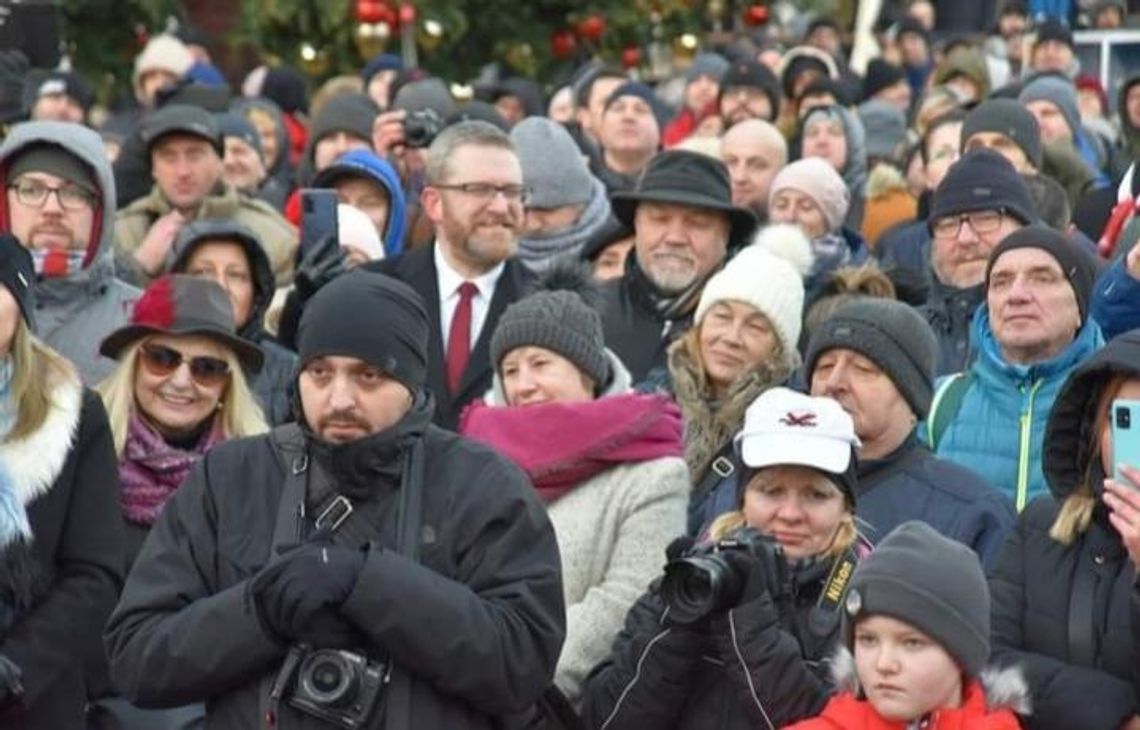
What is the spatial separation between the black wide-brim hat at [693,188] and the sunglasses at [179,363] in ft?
7.49

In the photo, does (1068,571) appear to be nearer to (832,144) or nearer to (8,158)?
(8,158)

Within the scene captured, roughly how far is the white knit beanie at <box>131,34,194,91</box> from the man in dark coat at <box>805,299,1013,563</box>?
10670mm

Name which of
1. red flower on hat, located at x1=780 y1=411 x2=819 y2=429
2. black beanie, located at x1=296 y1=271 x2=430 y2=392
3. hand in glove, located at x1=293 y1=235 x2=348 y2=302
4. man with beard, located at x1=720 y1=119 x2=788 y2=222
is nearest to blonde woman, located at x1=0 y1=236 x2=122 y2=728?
black beanie, located at x1=296 y1=271 x2=430 y2=392

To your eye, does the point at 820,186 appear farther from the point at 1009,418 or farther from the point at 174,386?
the point at 174,386

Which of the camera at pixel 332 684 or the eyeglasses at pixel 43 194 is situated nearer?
the camera at pixel 332 684

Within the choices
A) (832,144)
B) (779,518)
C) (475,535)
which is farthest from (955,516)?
(832,144)

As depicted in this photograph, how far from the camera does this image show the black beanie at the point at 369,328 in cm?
689

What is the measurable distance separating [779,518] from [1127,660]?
36.4 inches

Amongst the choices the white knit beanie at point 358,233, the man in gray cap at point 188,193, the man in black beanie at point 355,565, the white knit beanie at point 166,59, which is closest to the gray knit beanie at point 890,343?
the man in black beanie at point 355,565

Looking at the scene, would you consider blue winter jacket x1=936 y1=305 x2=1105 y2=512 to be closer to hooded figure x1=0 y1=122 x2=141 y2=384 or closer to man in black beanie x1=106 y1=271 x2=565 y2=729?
man in black beanie x1=106 y1=271 x2=565 y2=729

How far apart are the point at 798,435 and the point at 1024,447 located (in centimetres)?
121

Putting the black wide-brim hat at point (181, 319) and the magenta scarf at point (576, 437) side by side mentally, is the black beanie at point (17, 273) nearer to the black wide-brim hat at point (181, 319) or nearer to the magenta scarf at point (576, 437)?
the black wide-brim hat at point (181, 319)

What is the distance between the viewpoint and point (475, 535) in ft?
22.3

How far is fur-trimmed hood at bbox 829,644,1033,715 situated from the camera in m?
6.78
